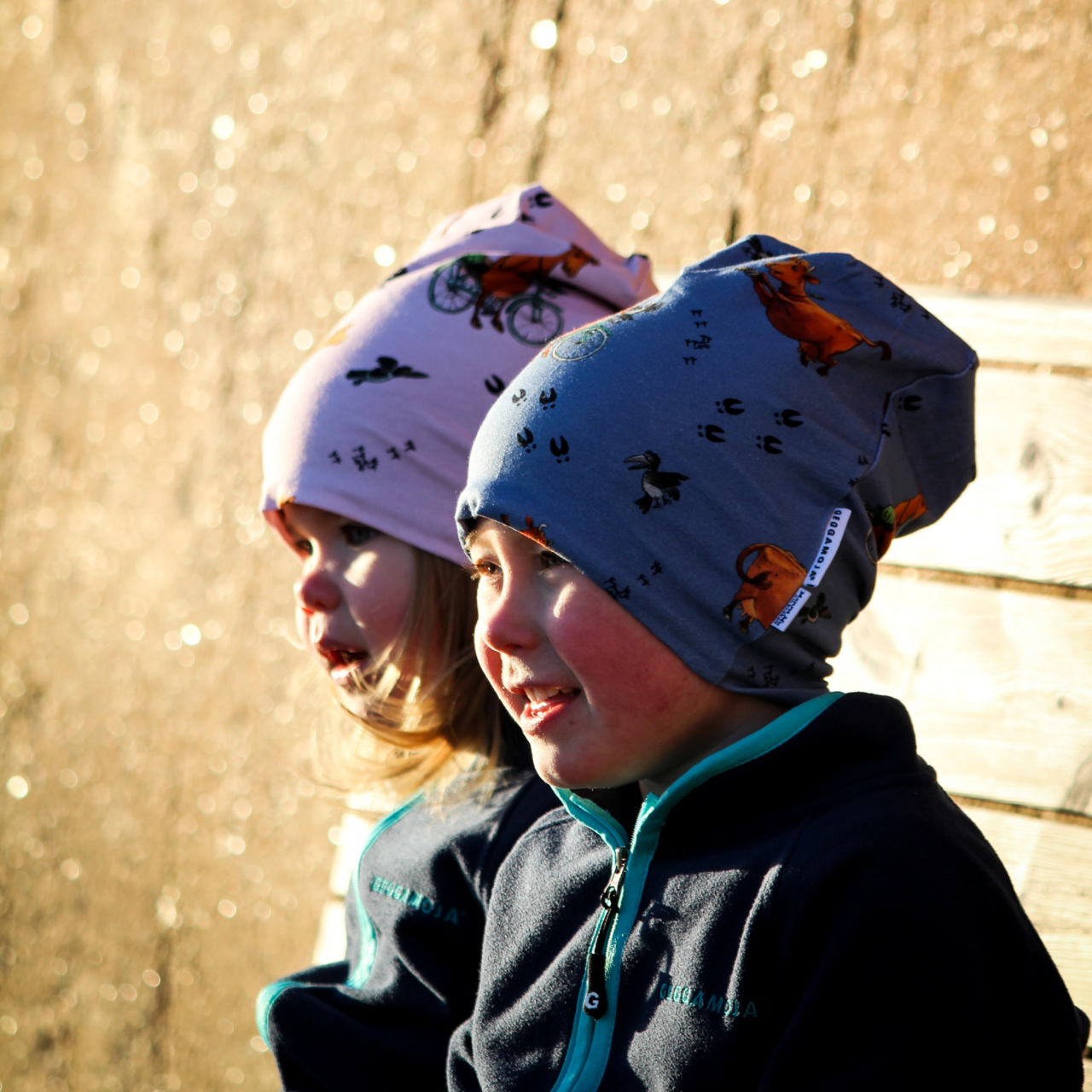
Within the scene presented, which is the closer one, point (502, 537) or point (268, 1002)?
point (502, 537)

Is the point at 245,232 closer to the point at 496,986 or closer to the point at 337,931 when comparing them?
the point at 337,931

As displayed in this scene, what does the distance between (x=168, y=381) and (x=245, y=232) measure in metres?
0.34

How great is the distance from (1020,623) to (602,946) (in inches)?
27.8

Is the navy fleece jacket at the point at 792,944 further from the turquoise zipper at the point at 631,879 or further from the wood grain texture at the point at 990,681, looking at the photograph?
the wood grain texture at the point at 990,681

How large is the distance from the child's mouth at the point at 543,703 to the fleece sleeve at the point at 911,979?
223 mm

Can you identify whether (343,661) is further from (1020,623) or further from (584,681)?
(1020,623)

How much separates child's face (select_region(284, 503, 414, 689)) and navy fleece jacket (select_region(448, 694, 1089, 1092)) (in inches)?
14.4

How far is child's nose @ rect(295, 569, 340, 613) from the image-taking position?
A: 127 cm

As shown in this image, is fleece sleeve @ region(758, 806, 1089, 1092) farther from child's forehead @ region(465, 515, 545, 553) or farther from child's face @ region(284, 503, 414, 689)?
child's face @ region(284, 503, 414, 689)

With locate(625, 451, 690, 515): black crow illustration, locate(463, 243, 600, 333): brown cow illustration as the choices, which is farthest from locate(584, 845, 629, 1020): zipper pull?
locate(463, 243, 600, 333): brown cow illustration

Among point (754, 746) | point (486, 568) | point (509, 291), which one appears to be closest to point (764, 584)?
point (754, 746)

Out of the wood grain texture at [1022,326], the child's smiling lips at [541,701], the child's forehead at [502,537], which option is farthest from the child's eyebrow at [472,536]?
the wood grain texture at [1022,326]

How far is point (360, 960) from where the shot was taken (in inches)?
53.6

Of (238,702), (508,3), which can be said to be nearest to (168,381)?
(238,702)
